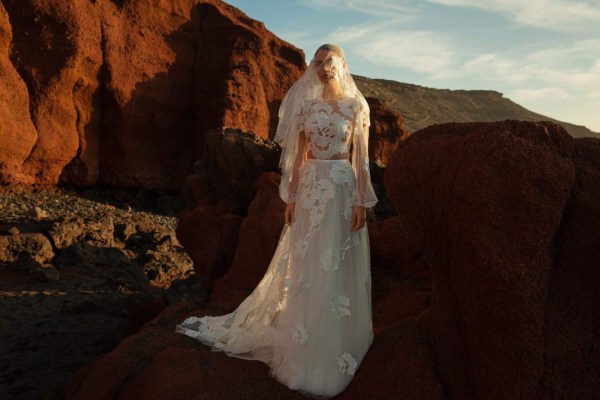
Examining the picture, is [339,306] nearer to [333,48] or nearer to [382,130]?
[333,48]

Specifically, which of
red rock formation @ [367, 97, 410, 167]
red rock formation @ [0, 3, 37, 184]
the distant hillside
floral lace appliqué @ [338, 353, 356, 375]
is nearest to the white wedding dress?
floral lace appliqué @ [338, 353, 356, 375]

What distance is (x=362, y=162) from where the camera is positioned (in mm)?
3703

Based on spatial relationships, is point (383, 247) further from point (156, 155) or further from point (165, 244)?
point (156, 155)

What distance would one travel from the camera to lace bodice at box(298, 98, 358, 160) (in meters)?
3.68

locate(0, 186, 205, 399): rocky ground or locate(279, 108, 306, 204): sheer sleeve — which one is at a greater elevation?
locate(279, 108, 306, 204): sheer sleeve

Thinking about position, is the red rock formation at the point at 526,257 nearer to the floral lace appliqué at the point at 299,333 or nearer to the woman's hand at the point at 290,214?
the floral lace appliqué at the point at 299,333

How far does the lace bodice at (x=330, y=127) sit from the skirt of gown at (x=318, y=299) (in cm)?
9

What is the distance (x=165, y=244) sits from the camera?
11438 mm

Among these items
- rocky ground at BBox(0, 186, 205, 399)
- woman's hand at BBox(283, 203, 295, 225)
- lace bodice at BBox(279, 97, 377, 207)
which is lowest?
rocky ground at BBox(0, 186, 205, 399)

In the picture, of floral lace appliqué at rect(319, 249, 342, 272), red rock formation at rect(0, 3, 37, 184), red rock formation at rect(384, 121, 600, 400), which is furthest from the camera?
red rock formation at rect(0, 3, 37, 184)

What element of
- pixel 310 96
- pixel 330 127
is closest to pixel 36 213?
pixel 310 96

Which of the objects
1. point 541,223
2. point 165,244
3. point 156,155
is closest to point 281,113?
point 541,223

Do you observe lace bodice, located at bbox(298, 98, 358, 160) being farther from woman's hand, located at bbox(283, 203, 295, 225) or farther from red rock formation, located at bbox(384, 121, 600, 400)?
red rock formation, located at bbox(384, 121, 600, 400)

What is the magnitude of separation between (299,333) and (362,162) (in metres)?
1.31
